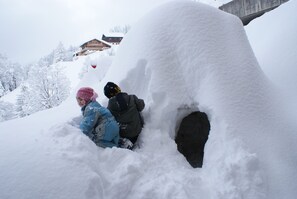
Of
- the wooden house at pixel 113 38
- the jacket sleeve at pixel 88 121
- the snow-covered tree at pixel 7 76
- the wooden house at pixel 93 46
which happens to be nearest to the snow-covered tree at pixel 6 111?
the snow-covered tree at pixel 7 76

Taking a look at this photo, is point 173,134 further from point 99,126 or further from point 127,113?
point 99,126

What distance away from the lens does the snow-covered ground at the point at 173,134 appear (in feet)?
7.30

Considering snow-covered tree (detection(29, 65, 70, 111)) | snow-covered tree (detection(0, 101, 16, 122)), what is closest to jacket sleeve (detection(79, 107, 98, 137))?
snow-covered tree (detection(29, 65, 70, 111))

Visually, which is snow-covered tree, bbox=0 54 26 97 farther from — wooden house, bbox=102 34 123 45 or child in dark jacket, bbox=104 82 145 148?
child in dark jacket, bbox=104 82 145 148

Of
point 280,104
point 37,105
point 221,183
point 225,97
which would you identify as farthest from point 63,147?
point 37,105

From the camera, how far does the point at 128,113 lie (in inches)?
133

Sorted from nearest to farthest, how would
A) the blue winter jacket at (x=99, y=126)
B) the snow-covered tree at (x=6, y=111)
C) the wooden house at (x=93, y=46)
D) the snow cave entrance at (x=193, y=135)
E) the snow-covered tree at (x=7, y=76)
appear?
the blue winter jacket at (x=99, y=126) → the snow cave entrance at (x=193, y=135) → the snow-covered tree at (x=6, y=111) → the snow-covered tree at (x=7, y=76) → the wooden house at (x=93, y=46)

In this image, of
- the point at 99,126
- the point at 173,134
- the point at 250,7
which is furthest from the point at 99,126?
the point at 250,7

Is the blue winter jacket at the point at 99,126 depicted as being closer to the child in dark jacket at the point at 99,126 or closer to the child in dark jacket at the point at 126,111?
the child in dark jacket at the point at 99,126

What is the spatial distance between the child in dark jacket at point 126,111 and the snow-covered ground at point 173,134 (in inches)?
6.7

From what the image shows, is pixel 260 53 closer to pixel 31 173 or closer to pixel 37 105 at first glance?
pixel 31 173

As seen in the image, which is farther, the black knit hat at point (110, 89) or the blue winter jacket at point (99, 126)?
the black knit hat at point (110, 89)

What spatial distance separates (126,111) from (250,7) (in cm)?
935

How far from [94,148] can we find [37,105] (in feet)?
75.0
